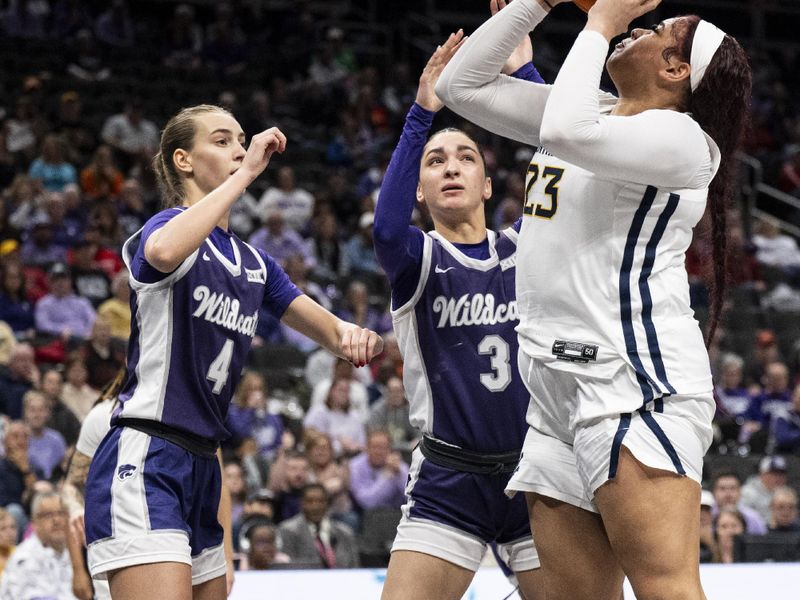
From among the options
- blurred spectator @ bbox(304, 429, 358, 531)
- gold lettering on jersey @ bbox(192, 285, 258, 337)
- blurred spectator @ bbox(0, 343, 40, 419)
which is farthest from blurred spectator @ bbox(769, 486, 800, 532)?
gold lettering on jersey @ bbox(192, 285, 258, 337)

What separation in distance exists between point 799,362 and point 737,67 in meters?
8.82

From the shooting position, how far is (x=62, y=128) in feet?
42.0

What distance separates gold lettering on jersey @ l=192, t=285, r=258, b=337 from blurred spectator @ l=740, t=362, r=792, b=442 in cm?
757

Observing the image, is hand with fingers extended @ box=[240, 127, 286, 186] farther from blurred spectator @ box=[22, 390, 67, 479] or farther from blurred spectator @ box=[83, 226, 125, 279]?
blurred spectator @ box=[83, 226, 125, 279]

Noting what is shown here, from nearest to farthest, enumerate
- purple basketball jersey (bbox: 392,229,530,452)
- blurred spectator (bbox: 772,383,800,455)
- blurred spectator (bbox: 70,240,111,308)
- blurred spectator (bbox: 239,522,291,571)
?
purple basketball jersey (bbox: 392,229,530,452) → blurred spectator (bbox: 239,522,291,571) → blurred spectator (bbox: 772,383,800,455) → blurred spectator (bbox: 70,240,111,308)

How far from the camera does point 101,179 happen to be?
11.7 meters

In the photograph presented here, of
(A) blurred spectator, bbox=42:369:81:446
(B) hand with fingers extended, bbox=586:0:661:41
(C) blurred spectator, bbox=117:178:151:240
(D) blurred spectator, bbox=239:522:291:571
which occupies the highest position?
(B) hand with fingers extended, bbox=586:0:661:41

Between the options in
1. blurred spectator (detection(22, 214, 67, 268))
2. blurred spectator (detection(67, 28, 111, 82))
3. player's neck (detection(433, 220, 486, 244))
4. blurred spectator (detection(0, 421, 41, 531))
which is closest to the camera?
player's neck (detection(433, 220, 486, 244))

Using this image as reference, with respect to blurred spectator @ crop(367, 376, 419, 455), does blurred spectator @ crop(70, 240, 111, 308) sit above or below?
above

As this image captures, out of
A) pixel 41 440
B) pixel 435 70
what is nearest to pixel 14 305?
pixel 41 440

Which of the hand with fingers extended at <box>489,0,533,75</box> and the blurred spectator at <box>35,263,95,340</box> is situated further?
the blurred spectator at <box>35,263,95,340</box>

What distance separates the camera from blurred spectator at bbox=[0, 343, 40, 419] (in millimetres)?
8539

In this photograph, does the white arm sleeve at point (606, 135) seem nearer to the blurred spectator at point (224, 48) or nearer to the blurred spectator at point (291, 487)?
the blurred spectator at point (291, 487)

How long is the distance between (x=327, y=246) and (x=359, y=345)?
8.43 meters
